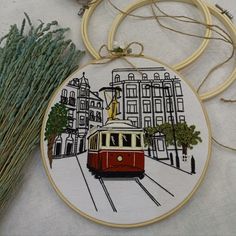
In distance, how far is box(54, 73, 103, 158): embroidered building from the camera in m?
0.93

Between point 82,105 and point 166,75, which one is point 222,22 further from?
point 82,105

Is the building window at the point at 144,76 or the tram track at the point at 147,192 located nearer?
the tram track at the point at 147,192

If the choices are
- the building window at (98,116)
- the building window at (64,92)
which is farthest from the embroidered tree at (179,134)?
the building window at (64,92)

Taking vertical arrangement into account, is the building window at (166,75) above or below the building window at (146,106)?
above

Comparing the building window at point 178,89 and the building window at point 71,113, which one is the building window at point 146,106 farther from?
the building window at point 71,113

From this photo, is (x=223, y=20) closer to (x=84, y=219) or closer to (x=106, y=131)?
(x=106, y=131)

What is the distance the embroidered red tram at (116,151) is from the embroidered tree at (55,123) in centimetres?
8

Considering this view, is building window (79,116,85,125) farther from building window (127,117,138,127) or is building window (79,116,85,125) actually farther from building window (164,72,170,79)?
building window (164,72,170,79)

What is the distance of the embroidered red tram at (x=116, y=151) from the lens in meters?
0.90

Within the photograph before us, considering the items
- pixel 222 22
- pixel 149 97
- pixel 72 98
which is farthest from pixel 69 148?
pixel 222 22

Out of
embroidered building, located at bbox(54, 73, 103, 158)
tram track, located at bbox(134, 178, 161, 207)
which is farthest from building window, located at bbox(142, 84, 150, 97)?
tram track, located at bbox(134, 178, 161, 207)

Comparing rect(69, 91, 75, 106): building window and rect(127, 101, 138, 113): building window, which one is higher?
rect(69, 91, 75, 106): building window

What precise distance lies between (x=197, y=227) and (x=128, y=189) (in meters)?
0.17

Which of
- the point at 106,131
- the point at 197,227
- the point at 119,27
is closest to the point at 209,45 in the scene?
the point at 119,27
